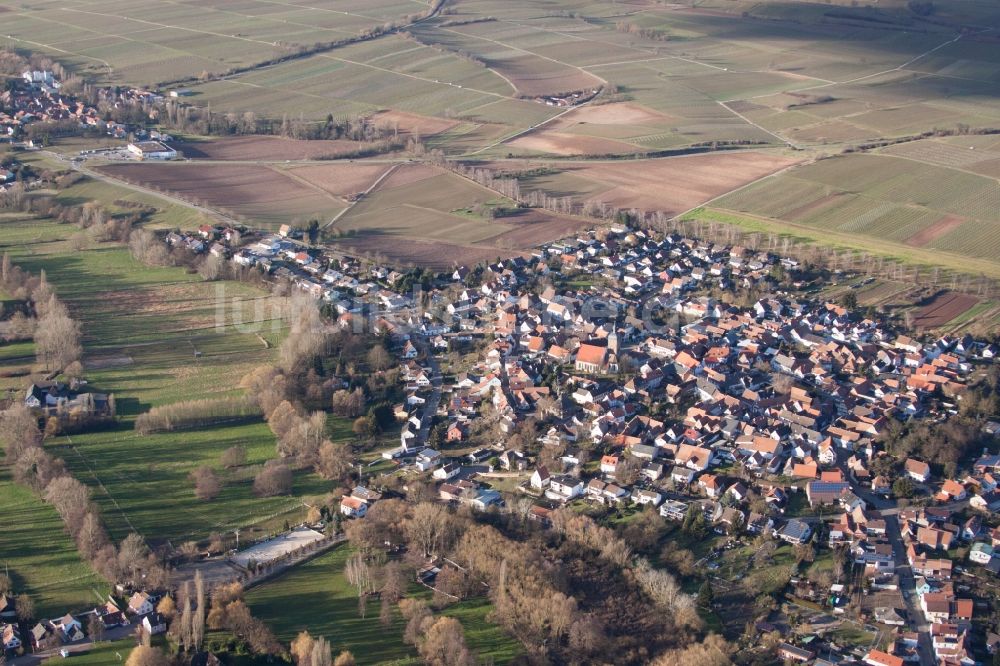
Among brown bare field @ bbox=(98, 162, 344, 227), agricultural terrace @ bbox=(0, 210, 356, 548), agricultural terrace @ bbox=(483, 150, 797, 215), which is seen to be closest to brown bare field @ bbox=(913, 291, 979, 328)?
agricultural terrace @ bbox=(483, 150, 797, 215)

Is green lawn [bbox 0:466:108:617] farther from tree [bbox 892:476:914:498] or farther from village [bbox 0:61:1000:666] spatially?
tree [bbox 892:476:914:498]

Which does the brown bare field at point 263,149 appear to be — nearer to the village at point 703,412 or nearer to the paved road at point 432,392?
the village at point 703,412

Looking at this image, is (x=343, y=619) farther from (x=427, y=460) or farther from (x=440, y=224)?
(x=440, y=224)

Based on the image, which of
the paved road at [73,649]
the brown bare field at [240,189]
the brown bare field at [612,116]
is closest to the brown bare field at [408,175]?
the brown bare field at [240,189]

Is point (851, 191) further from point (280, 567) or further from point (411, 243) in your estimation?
point (280, 567)

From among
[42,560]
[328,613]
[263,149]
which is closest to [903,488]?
[328,613]
